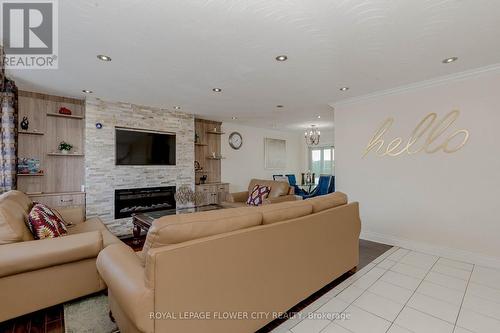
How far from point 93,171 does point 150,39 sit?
2.90 meters

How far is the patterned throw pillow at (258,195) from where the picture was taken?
4.87 metres

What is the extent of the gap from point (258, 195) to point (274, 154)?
3.15 meters

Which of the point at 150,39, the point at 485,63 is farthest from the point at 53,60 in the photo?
the point at 485,63

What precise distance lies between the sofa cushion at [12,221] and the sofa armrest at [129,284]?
0.93 m

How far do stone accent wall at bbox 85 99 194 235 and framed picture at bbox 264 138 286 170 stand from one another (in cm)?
324

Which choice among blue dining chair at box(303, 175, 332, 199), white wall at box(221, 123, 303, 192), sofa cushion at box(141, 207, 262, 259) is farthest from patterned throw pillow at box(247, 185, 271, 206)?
sofa cushion at box(141, 207, 262, 259)

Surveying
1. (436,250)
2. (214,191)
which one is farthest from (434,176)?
(214,191)

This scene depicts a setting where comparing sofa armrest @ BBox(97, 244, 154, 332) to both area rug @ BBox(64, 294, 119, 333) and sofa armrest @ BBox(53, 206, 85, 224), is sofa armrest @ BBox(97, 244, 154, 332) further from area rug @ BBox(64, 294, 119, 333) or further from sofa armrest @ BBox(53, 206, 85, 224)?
sofa armrest @ BBox(53, 206, 85, 224)

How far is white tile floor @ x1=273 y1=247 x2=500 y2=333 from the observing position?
1.81 m

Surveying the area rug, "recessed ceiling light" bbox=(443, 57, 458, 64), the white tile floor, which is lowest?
the area rug

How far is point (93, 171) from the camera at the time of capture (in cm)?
406

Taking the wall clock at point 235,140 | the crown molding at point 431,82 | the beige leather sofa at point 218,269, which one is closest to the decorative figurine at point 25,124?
the beige leather sofa at point 218,269

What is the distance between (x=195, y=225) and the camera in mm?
1386

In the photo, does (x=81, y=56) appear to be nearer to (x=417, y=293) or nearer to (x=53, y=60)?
(x=53, y=60)
